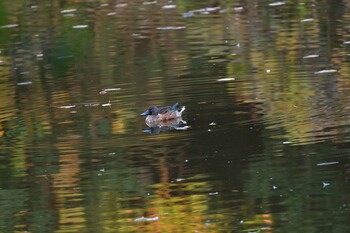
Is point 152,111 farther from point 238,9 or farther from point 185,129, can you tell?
point 238,9

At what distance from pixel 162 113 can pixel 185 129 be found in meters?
0.54

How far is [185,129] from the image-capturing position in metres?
11.2

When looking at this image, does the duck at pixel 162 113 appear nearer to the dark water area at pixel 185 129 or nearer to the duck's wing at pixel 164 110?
the duck's wing at pixel 164 110

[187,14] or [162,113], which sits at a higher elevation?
[162,113]

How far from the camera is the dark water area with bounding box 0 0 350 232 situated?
27.6 feet

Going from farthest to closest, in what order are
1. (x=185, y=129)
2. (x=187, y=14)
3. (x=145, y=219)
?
(x=187, y=14)
(x=185, y=129)
(x=145, y=219)

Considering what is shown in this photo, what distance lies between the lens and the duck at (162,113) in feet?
37.9

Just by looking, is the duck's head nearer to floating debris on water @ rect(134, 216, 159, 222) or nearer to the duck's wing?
the duck's wing

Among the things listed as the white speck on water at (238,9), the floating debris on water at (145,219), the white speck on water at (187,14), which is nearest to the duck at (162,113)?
the floating debris on water at (145,219)

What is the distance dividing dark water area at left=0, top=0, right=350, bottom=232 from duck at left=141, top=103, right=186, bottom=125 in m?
0.11

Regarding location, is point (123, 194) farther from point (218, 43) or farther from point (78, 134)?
point (218, 43)

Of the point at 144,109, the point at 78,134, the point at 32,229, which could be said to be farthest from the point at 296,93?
the point at 32,229

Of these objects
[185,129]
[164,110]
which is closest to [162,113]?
[164,110]

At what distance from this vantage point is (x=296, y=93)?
40.7ft
